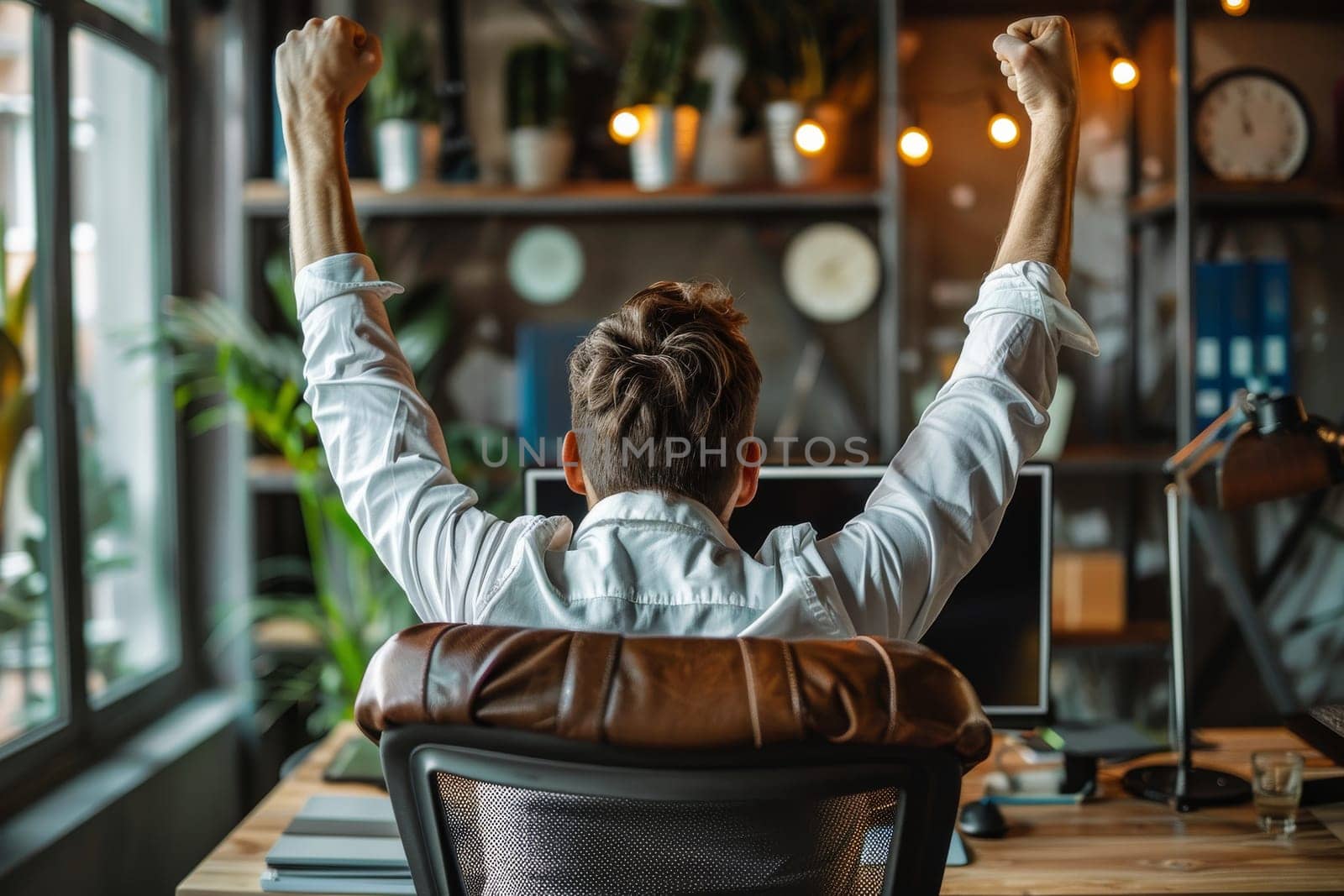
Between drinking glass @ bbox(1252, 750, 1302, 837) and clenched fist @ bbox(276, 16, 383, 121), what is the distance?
54.7 inches

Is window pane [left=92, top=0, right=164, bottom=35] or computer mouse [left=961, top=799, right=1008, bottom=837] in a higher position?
window pane [left=92, top=0, right=164, bottom=35]

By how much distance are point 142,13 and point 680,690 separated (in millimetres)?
2613

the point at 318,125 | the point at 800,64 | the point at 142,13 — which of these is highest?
the point at 142,13

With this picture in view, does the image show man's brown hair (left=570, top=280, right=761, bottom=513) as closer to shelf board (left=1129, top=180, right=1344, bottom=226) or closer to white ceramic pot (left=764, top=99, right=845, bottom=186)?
white ceramic pot (left=764, top=99, right=845, bottom=186)

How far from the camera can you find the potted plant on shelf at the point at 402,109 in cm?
269

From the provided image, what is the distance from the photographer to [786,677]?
69cm

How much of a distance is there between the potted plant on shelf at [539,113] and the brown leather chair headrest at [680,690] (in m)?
2.18

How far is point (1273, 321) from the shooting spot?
2.66 metres

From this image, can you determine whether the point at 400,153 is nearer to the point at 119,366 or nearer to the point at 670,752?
the point at 119,366

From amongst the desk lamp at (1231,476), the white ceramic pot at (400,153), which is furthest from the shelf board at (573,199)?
the desk lamp at (1231,476)

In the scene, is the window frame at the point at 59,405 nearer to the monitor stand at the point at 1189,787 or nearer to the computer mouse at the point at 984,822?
the computer mouse at the point at 984,822

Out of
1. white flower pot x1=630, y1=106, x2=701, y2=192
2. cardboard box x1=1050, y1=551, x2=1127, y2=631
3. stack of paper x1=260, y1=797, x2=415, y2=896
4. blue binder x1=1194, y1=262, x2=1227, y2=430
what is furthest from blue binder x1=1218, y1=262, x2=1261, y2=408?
stack of paper x1=260, y1=797, x2=415, y2=896

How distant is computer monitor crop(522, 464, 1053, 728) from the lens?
1.58 m

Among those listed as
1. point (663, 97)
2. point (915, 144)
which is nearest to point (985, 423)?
point (915, 144)
